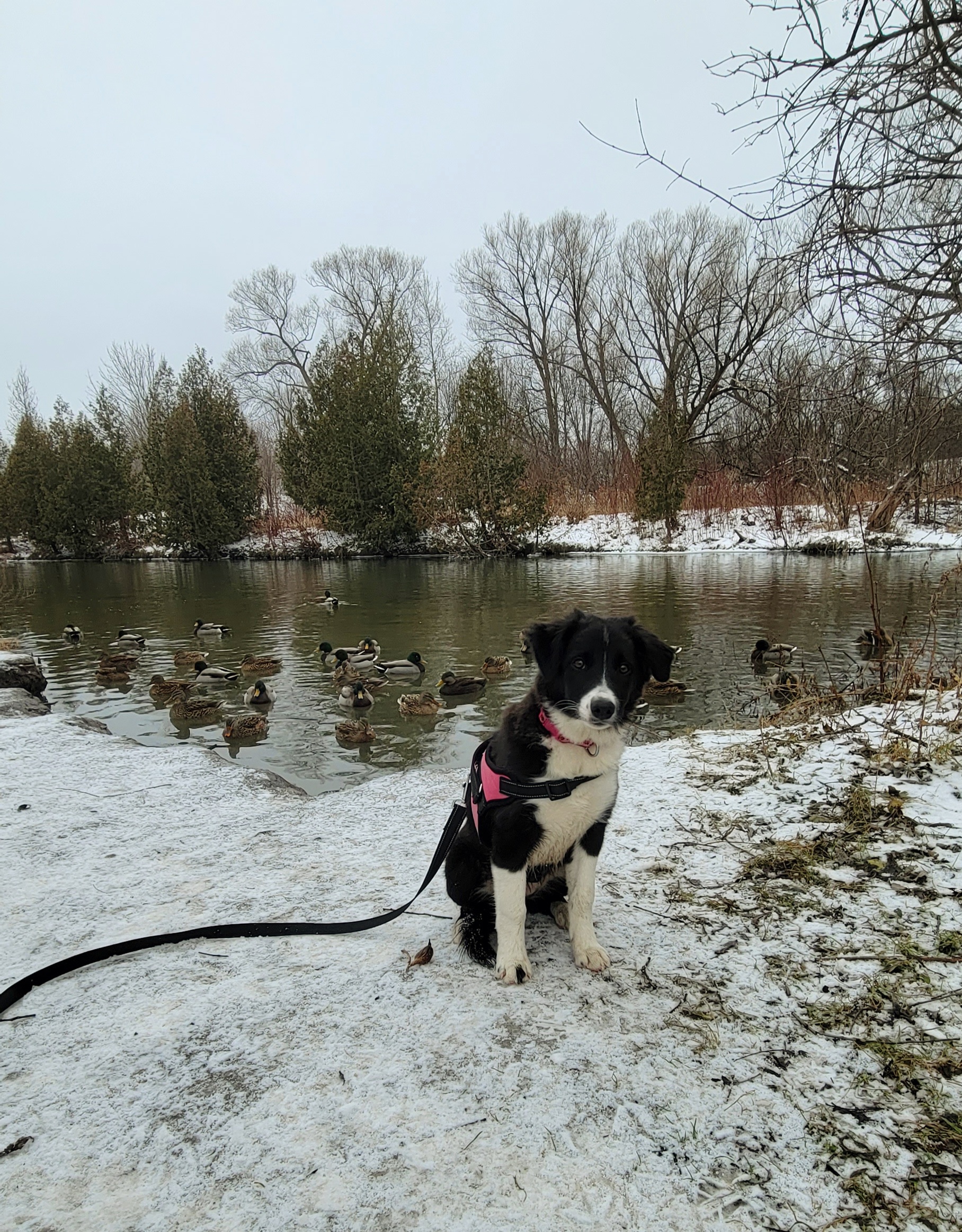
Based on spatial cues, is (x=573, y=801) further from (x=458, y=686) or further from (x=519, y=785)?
(x=458, y=686)

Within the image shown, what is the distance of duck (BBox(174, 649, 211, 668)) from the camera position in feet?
39.1

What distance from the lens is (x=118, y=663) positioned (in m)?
11.2

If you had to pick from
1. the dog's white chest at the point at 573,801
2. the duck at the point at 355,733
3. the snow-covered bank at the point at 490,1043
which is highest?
the dog's white chest at the point at 573,801

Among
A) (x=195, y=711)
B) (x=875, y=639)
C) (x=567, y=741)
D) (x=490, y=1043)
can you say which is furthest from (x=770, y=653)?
(x=490, y=1043)

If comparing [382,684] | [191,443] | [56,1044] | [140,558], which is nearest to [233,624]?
[382,684]

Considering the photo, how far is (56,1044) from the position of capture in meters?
2.21

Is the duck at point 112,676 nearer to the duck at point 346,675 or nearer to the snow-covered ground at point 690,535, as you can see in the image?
the duck at point 346,675

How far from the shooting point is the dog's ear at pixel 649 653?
2756mm

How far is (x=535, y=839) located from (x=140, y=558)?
45.0 meters

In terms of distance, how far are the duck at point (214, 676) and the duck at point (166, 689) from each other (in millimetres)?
236

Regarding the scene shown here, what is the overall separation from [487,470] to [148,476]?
2289 centimetres

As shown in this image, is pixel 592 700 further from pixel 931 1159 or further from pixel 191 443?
pixel 191 443

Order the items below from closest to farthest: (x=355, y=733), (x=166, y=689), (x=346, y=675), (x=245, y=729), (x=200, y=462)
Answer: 1. (x=355, y=733)
2. (x=245, y=729)
3. (x=166, y=689)
4. (x=346, y=675)
5. (x=200, y=462)

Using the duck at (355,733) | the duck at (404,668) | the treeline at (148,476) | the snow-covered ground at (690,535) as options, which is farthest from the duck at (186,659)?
the treeline at (148,476)
